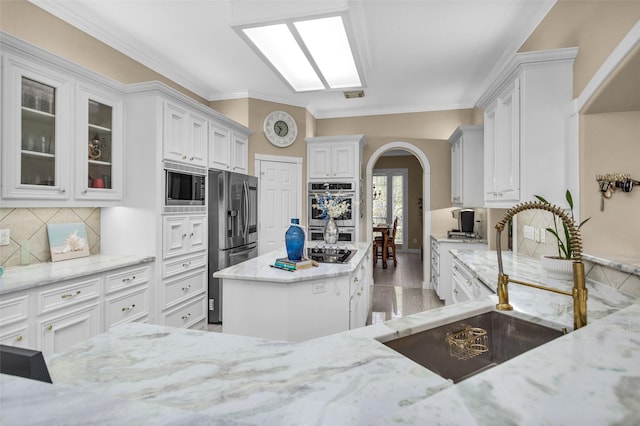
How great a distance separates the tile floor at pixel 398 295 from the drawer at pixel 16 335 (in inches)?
70.0

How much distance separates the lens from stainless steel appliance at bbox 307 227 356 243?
16.6ft

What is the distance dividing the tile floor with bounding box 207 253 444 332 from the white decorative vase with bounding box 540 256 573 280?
2.13 m

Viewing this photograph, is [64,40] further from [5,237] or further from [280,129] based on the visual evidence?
[280,129]

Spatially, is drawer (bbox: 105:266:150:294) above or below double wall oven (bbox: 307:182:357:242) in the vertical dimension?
below

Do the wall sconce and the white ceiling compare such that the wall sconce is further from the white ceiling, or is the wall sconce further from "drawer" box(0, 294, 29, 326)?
"drawer" box(0, 294, 29, 326)

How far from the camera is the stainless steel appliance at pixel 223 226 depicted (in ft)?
11.8

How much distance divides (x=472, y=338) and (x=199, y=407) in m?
1.08

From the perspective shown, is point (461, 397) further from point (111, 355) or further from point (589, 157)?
point (589, 157)

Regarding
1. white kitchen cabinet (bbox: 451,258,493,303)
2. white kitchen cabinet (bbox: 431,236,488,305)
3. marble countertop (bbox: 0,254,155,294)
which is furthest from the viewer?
white kitchen cabinet (bbox: 431,236,488,305)

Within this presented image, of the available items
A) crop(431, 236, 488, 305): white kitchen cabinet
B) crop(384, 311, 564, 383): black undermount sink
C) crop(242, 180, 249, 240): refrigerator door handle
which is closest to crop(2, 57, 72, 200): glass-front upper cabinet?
crop(242, 180, 249, 240): refrigerator door handle

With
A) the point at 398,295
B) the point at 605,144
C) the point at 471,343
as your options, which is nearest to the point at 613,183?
the point at 605,144

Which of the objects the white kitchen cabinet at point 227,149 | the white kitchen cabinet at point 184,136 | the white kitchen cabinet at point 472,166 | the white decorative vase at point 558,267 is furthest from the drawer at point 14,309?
the white kitchen cabinet at point 472,166

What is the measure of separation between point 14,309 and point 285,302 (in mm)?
1568

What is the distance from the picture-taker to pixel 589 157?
6.71 ft
